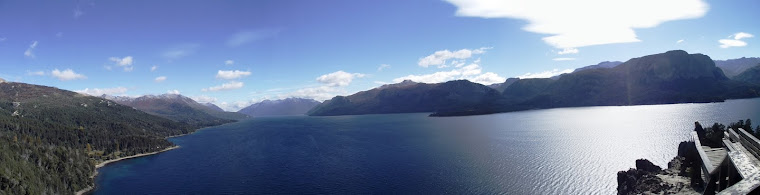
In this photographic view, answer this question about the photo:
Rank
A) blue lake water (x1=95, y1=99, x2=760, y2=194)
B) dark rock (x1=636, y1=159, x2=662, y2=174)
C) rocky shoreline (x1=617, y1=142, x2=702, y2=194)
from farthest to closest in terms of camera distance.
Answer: blue lake water (x1=95, y1=99, x2=760, y2=194), dark rock (x1=636, y1=159, x2=662, y2=174), rocky shoreline (x1=617, y1=142, x2=702, y2=194)

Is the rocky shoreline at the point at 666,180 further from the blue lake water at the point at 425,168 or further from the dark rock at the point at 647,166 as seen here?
the blue lake water at the point at 425,168

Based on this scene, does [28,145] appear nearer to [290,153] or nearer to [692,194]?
[290,153]

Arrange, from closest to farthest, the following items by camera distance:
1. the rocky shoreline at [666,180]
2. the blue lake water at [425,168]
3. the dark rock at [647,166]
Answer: the rocky shoreline at [666,180] → the dark rock at [647,166] → the blue lake water at [425,168]

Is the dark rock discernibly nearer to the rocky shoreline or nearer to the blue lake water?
the rocky shoreline

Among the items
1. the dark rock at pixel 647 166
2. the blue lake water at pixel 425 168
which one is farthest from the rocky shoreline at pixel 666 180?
the blue lake water at pixel 425 168

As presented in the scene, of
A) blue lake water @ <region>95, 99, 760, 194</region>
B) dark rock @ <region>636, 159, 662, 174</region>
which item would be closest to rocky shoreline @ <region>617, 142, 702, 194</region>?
dark rock @ <region>636, 159, 662, 174</region>

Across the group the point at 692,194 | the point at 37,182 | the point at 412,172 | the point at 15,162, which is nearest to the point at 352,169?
the point at 412,172

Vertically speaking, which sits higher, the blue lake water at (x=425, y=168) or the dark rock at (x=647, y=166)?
the dark rock at (x=647, y=166)

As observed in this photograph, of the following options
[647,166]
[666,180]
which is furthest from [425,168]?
[666,180]

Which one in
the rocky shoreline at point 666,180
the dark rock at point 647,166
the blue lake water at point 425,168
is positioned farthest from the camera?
the blue lake water at point 425,168

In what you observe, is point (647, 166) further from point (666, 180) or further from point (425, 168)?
point (425, 168)

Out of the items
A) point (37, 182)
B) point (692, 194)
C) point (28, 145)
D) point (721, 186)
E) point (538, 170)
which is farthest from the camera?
point (28, 145)
